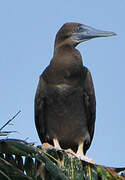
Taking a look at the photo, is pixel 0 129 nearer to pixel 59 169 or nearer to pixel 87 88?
pixel 59 169

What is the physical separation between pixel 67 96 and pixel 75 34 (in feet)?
3.34

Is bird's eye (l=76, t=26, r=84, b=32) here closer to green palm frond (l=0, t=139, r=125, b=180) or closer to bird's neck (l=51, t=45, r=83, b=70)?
bird's neck (l=51, t=45, r=83, b=70)

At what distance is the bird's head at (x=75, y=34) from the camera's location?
7547 mm

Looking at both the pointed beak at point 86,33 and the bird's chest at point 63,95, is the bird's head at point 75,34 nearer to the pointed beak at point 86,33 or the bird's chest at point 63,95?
the pointed beak at point 86,33

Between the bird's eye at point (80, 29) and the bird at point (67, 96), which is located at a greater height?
the bird's eye at point (80, 29)

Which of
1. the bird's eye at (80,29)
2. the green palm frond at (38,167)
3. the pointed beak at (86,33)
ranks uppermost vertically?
the bird's eye at (80,29)

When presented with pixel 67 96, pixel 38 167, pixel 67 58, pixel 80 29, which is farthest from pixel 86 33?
pixel 38 167

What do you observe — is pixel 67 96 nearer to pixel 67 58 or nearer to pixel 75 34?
pixel 67 58

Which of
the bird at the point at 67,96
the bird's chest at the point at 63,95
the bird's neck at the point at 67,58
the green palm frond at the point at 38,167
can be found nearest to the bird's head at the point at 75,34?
the bird at the point at 67,96

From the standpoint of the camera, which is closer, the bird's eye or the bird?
the bird

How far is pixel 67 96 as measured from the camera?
7129 mm

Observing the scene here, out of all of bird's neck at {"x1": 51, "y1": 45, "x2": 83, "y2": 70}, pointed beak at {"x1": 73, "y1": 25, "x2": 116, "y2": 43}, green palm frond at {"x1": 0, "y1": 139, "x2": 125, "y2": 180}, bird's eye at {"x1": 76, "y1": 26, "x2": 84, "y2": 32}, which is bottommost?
green palm frond at {"x1": 0, "y1": 139, "x2": 125, "y2": 180}

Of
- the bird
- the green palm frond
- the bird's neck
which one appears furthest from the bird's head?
the green palm frond

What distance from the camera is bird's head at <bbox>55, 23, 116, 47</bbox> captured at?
24.8 feet
